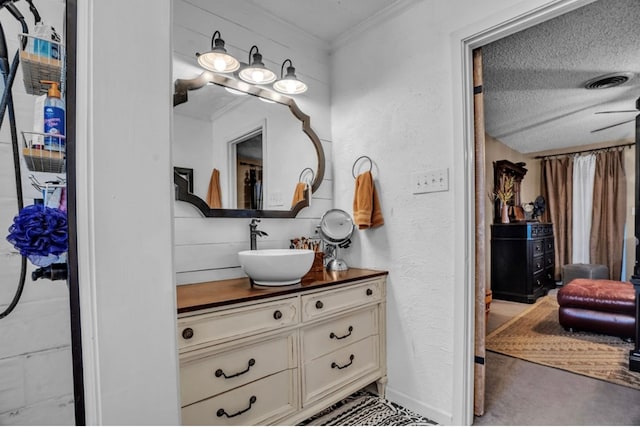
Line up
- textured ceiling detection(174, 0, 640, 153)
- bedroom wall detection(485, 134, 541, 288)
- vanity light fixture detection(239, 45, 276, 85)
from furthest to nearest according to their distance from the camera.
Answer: bedroom wall detection(485, 134, 541, 288), textured ceiling detection(174, 0, 640, 153), vanity light fixture detection(239, 45, 276, 85)

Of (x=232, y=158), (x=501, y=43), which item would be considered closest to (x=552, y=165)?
(x=501, y=43)

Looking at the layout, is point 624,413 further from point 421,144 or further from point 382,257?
point 421,144

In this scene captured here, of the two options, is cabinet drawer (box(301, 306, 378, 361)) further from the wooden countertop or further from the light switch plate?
the light switch plate

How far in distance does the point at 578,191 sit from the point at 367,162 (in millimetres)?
5111

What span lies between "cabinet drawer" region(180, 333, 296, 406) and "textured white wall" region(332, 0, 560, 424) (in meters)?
0.77

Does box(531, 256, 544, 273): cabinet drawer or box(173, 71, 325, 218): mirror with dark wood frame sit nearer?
box(173, 71, 325, 218): mirror with dark wood frame

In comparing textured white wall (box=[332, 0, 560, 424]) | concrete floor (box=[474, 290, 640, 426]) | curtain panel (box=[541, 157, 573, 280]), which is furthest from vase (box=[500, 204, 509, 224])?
textured white wall (box=[332, 0, 560, 424])

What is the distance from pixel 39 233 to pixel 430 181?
1.68 meters

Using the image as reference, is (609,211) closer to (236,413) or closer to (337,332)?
(337,332)

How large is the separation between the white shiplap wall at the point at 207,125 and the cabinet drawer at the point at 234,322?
48 centimetres

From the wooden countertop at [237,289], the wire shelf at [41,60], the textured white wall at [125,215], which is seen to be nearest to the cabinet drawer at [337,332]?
the wooden countertop at [237,289]

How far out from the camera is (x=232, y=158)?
1.94 m

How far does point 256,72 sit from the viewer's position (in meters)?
1.96

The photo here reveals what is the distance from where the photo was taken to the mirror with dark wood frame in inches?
69.1
